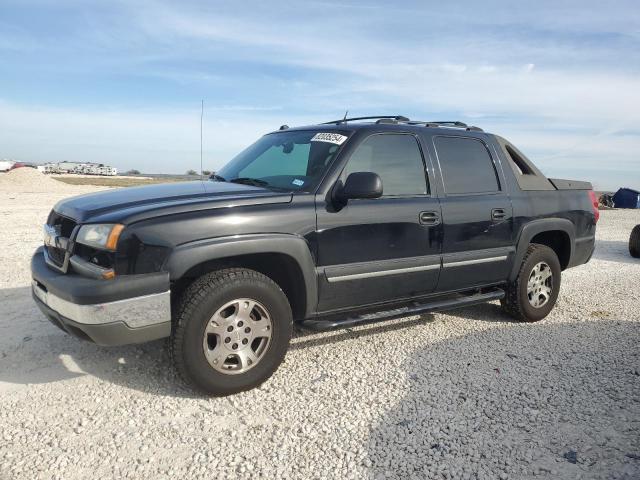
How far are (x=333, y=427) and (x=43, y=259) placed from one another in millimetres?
2386

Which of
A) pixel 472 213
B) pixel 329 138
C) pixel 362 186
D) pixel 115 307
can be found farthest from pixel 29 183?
pixel 362 186

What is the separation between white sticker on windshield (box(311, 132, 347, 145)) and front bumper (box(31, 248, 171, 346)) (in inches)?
67.5

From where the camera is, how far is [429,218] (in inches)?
161

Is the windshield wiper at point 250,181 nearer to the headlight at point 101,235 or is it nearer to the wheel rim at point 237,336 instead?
the wheel rim at point 237,336

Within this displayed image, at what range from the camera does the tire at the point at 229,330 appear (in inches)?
123

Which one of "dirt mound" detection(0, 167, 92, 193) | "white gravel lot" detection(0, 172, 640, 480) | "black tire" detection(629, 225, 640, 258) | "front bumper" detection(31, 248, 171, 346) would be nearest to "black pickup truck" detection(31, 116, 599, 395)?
"front bumper" detection(31, 248, 171, 346)

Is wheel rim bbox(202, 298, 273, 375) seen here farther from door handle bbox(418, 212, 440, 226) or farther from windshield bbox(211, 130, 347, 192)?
door handle bbox(418, 212, 440, 226)

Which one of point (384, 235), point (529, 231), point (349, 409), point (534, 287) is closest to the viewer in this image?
point (349, 409)

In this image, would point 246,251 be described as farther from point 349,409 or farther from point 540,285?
point 540,285

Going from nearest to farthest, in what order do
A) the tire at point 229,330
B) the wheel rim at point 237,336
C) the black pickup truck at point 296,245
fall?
1. the black pickup truck at point 296,245
2. the tire at point 229,330
3. the wheel rim at point 237,336

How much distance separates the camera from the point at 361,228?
372 cm

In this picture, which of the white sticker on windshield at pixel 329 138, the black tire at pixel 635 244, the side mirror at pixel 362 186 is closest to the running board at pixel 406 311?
the side mirror at pixel 362 186

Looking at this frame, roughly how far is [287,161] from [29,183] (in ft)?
87.9

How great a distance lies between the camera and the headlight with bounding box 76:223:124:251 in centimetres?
295
